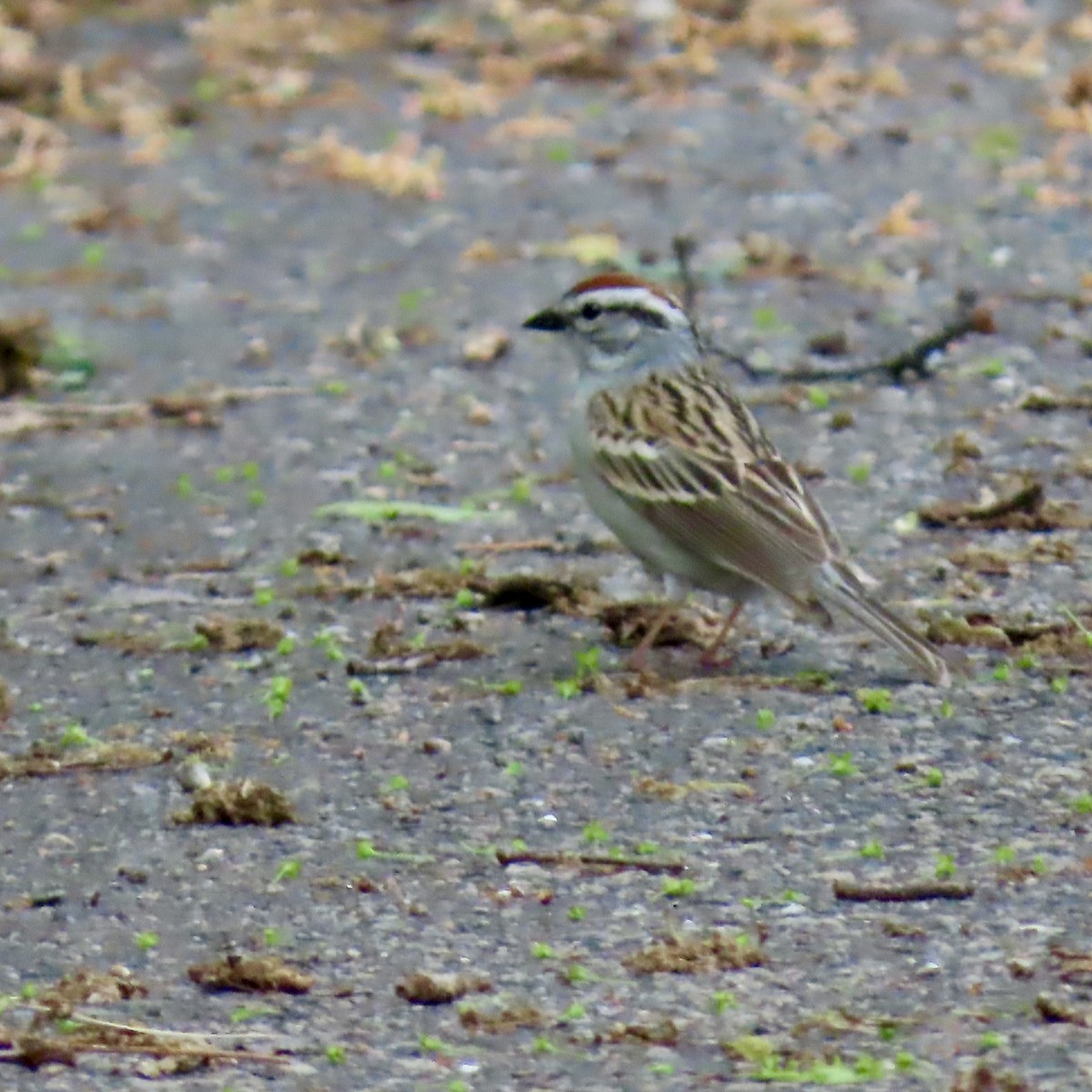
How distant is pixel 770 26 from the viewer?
1528 cm

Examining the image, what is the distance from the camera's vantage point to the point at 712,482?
6977 millimetres

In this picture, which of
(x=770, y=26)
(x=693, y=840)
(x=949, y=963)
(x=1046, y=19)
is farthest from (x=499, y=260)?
(x=949, y=963)

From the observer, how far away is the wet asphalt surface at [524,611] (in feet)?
15.4

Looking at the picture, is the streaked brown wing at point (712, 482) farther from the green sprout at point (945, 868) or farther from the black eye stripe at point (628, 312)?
the green sprout at point (945, 868)

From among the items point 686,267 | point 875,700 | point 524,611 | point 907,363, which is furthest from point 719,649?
point 686,267

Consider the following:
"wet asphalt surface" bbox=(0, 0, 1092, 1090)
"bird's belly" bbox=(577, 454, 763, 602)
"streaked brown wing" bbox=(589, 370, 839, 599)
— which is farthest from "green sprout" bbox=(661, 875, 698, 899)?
"bird's belly" bbox=(577, 454, 763, 602)

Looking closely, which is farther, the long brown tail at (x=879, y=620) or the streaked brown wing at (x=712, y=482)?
the streaked brown wing at (x=712, y=482)

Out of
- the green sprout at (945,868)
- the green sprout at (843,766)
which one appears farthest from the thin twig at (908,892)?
the green sprout at (843,766)

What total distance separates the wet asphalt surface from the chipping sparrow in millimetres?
222

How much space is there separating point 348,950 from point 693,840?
0.87 m

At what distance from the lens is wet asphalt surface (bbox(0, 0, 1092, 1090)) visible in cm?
468

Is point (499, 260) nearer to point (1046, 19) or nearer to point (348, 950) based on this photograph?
point (1046, 19)

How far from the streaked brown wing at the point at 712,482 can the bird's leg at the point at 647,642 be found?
22cm

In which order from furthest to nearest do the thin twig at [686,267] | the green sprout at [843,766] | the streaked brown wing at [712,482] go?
the thin twig at [686,267], the streaked brown wing at [712,482], the green sprout at [843,766]
